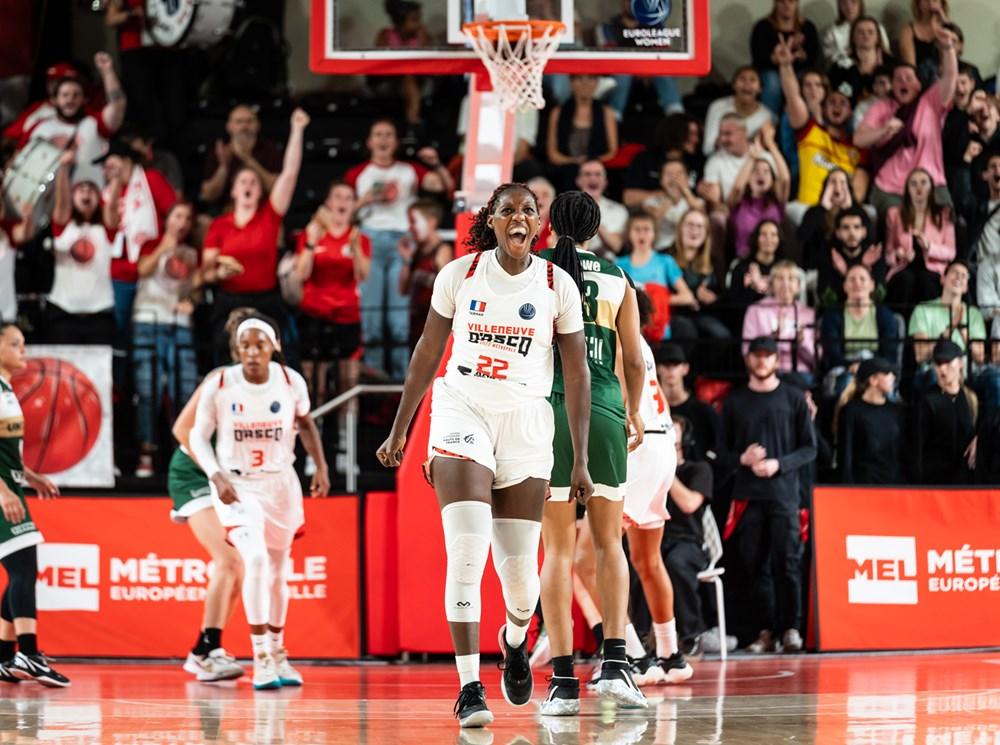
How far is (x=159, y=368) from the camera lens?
45.6 ft

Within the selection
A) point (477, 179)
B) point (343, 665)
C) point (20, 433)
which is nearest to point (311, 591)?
point (343, 665)

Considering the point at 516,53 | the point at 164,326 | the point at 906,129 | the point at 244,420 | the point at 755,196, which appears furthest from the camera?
the point at 906,129

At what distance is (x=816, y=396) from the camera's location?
1317 cm

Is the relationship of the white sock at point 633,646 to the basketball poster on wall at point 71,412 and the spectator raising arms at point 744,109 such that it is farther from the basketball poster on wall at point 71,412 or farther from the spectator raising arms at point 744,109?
the spectator raising arms at point 744,109

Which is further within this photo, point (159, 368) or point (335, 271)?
point (335, 271)

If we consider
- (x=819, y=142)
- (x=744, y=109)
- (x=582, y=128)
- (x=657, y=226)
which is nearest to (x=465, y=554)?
(x=657, y=226)

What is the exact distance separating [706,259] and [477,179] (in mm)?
3121

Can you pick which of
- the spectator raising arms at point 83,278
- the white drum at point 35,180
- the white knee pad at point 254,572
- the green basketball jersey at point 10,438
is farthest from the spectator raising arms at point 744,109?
the green basketball jersey at point 10,438

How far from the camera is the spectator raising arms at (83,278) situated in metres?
14.3

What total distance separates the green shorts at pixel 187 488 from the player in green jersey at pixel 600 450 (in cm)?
330

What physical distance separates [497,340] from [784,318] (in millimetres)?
6852

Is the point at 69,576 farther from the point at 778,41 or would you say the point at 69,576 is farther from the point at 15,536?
the point at 778,41

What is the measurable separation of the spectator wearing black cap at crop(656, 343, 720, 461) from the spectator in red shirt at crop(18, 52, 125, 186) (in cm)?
619

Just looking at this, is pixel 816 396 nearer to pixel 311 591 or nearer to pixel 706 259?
pixel 706 259
